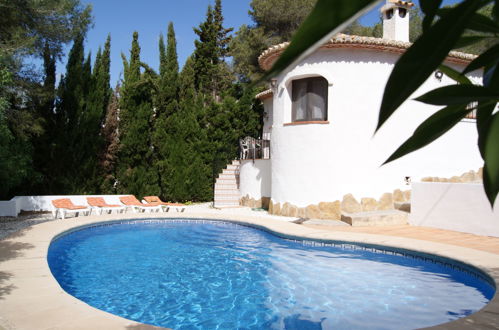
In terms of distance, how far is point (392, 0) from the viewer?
16.0 metres

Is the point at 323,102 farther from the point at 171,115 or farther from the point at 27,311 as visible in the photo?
the point at 27,311

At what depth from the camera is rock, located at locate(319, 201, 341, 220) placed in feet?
47.5

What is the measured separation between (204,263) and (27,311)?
16.1 ft

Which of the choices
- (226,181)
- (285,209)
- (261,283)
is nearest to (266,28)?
(226,181)

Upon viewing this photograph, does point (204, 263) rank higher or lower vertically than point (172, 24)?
lower

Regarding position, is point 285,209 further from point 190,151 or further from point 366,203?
point 190,151

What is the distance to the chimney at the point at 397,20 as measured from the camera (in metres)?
16.2

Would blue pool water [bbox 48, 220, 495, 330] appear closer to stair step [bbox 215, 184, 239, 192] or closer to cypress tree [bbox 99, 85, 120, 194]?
cypress tree [bbox 99, 85, 120, 194]

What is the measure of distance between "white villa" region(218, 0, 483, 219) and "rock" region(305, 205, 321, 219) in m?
0.04

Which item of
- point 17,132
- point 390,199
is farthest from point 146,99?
point 390,199

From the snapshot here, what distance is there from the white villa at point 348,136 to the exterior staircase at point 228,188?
480 centimetres

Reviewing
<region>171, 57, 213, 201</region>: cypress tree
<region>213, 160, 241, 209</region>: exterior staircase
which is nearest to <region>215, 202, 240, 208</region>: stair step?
<region>213, 160, 241, 209</region>: exterior staircase

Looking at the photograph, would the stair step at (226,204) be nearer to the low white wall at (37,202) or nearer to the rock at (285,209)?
the rock at (285,209)

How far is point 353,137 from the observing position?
1441 cm
